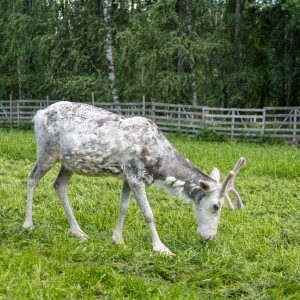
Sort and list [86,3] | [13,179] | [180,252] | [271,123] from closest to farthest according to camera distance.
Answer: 1. [180,252]
2. [13,179]
3. [271,123]
4. [86,3]

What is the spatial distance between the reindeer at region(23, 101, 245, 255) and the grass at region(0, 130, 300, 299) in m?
0.32

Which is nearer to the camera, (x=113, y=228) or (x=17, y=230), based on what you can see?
(x=17, y=230)

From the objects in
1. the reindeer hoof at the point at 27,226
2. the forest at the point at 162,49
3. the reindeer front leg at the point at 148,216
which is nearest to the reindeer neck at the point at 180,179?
the reindeer front leg at the point at 148,216

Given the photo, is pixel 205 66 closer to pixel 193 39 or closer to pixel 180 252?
pixel 193 39

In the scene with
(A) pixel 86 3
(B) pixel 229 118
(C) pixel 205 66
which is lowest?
(B) pixel 229 118

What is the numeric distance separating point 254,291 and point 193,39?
18120 mm

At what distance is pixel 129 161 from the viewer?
6.03 metres

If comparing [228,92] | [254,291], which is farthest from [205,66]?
[254,291]

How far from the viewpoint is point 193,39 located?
21.9 meters

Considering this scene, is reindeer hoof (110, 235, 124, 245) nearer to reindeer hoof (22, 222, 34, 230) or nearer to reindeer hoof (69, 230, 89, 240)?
reindeer hoof (69, 230, 89, 240)

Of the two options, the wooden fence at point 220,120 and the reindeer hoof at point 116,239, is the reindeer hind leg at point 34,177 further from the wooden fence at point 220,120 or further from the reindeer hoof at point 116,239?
the wooden fence at point 220,120

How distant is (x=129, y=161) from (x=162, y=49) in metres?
16.0

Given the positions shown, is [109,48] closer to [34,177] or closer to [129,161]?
[34,177]

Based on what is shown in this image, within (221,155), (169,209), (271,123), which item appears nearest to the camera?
(169,209)
